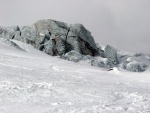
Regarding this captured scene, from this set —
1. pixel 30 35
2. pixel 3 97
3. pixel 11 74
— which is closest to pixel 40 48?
pixel 30 35

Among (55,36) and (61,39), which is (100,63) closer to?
(61,39)

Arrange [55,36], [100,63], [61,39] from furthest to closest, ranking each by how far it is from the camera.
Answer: [55,36] → [61,39] → [100,63]

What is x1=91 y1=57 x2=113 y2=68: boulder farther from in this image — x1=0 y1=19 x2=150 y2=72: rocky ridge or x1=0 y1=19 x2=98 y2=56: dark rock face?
x1=0 y1=19 x2=98 y2=56: dark rock face

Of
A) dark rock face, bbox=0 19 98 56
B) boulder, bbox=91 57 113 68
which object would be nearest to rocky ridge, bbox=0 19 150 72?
dark rock face, bbox=0 19 98 56

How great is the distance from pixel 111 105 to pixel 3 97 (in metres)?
4.56

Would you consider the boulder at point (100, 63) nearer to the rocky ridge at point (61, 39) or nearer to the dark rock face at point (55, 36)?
the rocky ridge at point (61, 39)

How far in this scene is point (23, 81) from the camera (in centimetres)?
1681

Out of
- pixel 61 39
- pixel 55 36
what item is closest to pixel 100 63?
pixel 61 39

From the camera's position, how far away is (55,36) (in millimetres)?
44219

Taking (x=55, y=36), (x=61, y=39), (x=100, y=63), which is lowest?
(x=100, y=63)

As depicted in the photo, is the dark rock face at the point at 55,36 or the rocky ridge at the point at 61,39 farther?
the dark rock face at the point at 55,36

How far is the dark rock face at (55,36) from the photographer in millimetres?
42906

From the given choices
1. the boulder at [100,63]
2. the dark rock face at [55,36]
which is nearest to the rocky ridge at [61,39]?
the dark rock face at [55,36]

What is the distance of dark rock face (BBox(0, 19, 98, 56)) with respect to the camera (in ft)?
141
